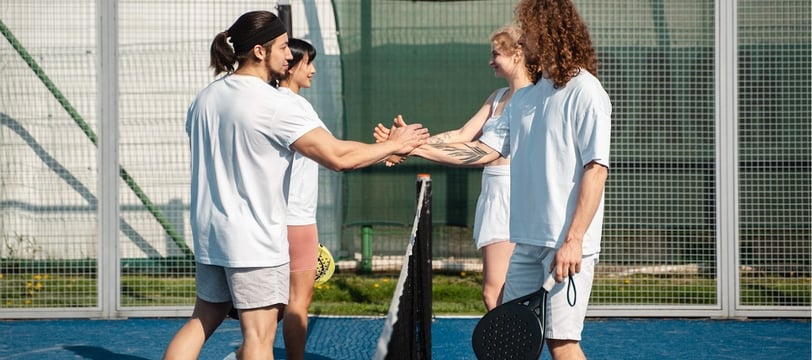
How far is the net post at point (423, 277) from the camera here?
190 inches

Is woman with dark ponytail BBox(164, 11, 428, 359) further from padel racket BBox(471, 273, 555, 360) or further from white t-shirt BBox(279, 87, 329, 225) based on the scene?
white t-shirt BBox(279, 87, 329, 225)

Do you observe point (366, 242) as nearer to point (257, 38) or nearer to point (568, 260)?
point (257, 38)

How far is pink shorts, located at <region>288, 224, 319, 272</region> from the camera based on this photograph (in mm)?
5582

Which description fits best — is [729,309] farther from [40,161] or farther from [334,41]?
[40,161]

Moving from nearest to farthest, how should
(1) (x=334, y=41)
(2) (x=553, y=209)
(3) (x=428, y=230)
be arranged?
(2) (x=553, y=209), (3) (x=428, y=230), (1) (x=334, y=41)

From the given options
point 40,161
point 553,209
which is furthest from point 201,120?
point 40,161

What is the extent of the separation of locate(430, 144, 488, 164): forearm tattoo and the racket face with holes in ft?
4.32

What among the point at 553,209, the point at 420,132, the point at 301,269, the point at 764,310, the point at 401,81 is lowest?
the point at 764,310

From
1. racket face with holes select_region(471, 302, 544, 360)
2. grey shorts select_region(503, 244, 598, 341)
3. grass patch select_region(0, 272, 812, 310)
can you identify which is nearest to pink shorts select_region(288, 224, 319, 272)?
racket face with holes select_region(471, 302, 544, 360)

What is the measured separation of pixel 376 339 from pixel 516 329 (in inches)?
128

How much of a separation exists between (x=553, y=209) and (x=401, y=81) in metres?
5.14

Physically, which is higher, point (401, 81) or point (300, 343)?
point (401, 81)

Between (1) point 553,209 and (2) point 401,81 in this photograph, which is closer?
(1) point 553,209

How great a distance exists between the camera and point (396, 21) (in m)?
9.09
